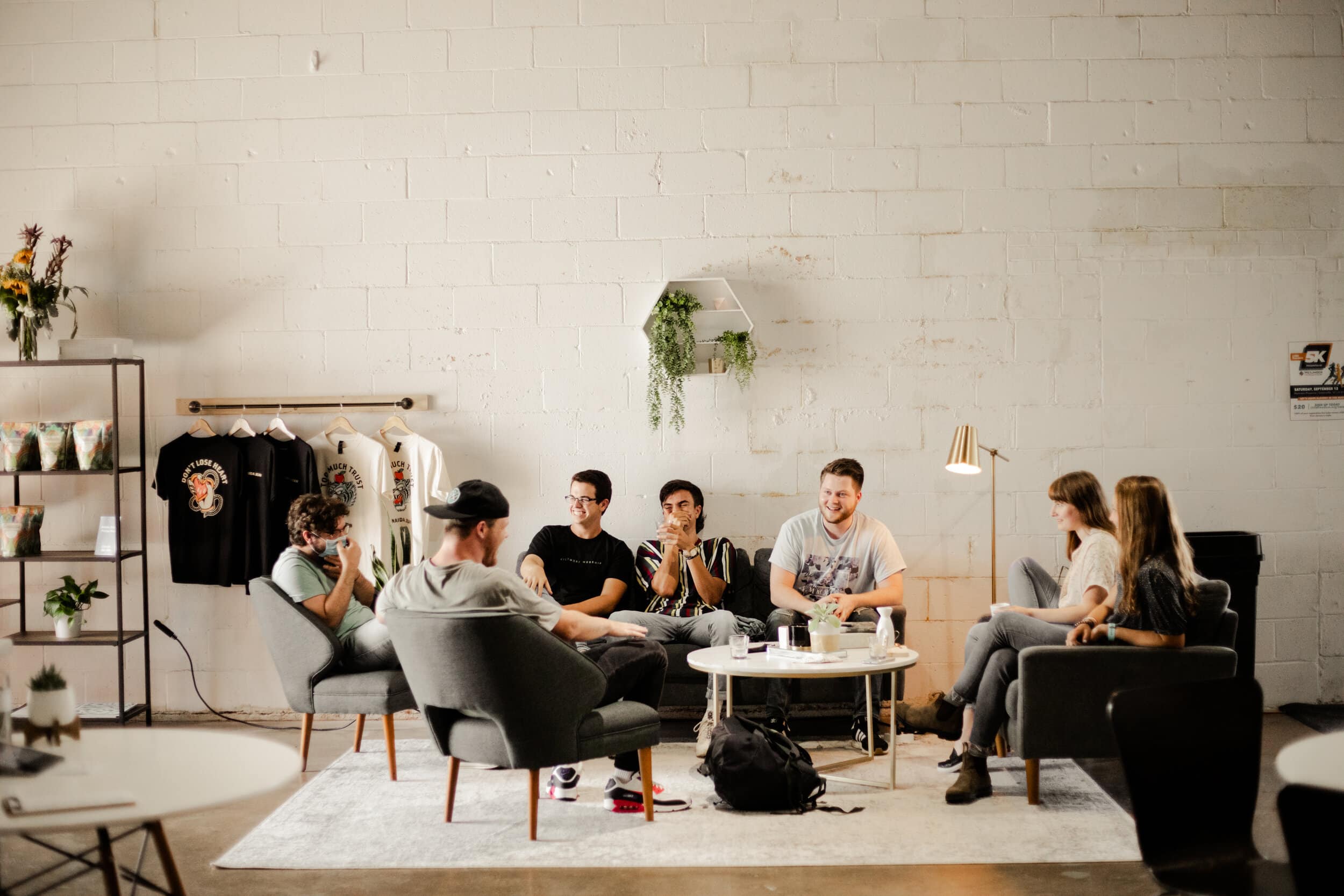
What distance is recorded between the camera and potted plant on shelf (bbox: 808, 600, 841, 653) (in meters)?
4.10

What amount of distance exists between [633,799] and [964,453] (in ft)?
A: 7.01

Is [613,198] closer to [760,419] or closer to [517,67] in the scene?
[517,67]

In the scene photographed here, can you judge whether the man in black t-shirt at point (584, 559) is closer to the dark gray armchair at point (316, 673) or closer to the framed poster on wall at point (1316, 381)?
the dark gray armchair at point (316, 673)

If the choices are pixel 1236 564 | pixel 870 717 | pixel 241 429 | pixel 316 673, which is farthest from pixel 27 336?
pixel 1236 564

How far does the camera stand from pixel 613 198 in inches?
207

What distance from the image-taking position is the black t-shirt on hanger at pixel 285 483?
16.6 ft

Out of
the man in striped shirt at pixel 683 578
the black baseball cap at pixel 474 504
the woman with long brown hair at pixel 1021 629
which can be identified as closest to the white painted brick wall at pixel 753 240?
the man in striped shirt at pixel 683 578

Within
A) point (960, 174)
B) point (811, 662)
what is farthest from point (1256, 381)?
point (811, 662)

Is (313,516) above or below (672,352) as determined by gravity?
below

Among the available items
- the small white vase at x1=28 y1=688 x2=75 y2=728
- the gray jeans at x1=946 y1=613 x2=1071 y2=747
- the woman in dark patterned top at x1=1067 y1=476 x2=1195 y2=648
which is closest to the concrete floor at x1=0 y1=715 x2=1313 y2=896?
the gray jeans at x1=946 y1=613 x2=1071 y2=747

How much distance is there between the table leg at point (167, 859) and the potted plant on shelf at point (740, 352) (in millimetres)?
3356

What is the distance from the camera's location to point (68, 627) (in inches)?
195

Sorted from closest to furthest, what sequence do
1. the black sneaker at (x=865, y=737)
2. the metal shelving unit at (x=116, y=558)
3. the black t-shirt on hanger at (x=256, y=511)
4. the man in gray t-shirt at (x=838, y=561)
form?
the black sneaker at (x=865, y=737) < the man in gray t-shirt at (x=838, y=561) < the metal shelving unit at (x=116, y=558) < the black t-shirt on hanger at (x=256, y=511)

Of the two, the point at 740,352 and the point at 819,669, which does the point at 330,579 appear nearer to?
the point at 819,669
